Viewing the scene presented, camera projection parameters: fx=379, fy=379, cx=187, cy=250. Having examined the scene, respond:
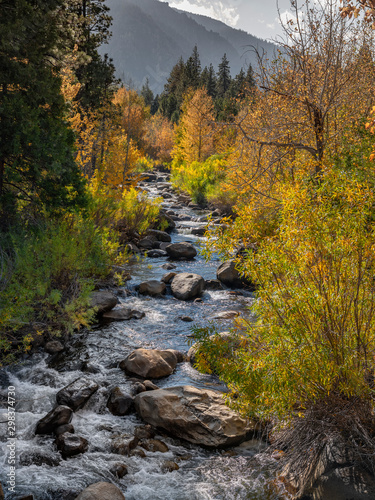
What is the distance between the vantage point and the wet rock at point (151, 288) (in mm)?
9570

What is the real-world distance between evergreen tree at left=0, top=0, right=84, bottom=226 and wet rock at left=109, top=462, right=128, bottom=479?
4.99 metres

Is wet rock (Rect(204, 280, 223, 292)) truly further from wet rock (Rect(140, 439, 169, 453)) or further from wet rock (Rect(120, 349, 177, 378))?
wet rock (Rect(140, 439, 169, 453))

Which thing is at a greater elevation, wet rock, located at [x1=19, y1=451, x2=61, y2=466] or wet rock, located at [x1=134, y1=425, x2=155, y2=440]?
wet rock, located at [x1=134, y1=425, x2=155, y2=440]

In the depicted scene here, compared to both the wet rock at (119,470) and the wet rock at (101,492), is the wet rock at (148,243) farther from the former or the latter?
the wet rock at (101,492)

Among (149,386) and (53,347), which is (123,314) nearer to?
(53,347)

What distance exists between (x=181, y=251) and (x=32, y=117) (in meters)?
7.02

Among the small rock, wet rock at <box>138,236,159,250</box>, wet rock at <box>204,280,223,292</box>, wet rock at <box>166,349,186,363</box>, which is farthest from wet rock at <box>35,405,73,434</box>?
wet rock at <box>138,236,159,250</box>

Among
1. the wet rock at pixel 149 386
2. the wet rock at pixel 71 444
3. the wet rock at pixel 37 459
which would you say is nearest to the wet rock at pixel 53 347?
the wet rock at pixel 149 386

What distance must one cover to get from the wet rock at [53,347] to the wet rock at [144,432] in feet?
7.68

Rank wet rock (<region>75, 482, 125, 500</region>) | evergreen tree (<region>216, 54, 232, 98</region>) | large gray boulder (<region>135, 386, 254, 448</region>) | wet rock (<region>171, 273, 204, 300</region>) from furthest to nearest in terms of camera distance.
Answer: evergreen tree (<region>216, 54, 232, 98</region>)
wet rock (<region>171, 273, 204, 300</region>)
large gray boulder (<region>135, 386, 254, 448</region>)
wet rock (<region>75, 482, 125, 500</region>)

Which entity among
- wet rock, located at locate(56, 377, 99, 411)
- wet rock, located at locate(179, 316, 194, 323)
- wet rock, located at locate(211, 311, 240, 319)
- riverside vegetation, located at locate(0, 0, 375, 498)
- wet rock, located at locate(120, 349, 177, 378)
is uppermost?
riverside vegetation, located at locate(0, 0, 375, 498)

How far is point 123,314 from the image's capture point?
26.9ft

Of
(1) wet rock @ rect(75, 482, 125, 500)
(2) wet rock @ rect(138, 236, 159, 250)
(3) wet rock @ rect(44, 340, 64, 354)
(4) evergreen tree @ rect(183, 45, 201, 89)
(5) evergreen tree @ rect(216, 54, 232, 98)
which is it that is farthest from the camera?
(5) evergreen tree @ rect(216, 54, 232, 98)

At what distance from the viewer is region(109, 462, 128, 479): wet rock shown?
3988 millimetres
